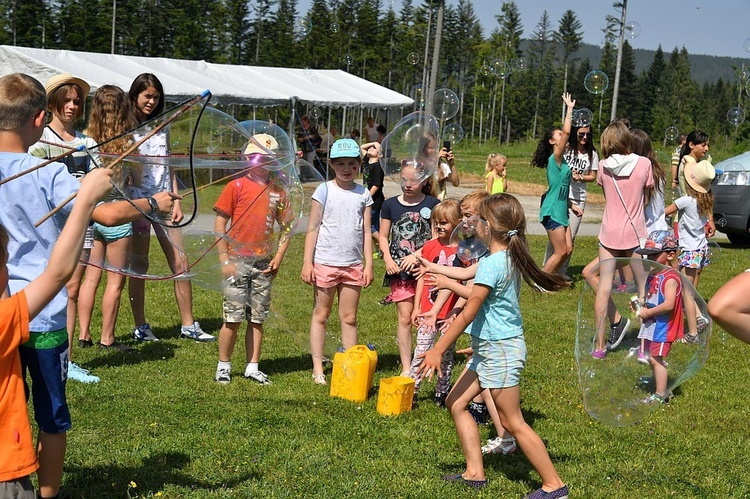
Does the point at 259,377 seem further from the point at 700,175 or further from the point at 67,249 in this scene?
the point at 700,175

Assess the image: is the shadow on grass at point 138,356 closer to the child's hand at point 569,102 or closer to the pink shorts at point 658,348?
the pink shorts at point 658,348

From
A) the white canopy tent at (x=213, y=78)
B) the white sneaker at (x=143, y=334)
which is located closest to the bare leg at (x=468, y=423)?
the white sneaker at (x=143, y=334)

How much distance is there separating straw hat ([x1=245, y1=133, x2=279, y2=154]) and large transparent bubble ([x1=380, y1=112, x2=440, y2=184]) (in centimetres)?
298

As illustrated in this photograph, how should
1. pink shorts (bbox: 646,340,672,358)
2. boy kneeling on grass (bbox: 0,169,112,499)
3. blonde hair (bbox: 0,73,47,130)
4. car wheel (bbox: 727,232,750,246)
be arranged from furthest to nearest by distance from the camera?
car wheel (bbox: 727,232,750,246) → pink shorts (bbox: 646,340,672,358) → blonde hair (bbox: 0,73,47,130) → boy kneeling on grass (bbox: 0,169,112,499)

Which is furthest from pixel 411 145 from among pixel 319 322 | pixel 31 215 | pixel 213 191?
pixel 31 215

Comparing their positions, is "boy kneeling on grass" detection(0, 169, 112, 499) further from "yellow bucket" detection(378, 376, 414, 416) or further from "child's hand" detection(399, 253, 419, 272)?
"child's hand" detection(399, 253, 419, 272)

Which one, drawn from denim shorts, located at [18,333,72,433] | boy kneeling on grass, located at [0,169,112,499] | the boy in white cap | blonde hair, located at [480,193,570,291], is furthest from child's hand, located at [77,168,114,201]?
blonde hair, located at [480,193,570,291]

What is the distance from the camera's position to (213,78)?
2366 centimetres

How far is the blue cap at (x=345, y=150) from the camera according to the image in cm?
654

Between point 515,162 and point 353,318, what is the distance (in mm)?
36250

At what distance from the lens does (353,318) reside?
6.88m

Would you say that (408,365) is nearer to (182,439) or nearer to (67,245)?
(182,439)

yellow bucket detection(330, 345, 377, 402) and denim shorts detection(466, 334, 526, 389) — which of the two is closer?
denim shorts detection(466, 334, 526, 389)

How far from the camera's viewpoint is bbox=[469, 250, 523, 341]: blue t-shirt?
4.64 m
